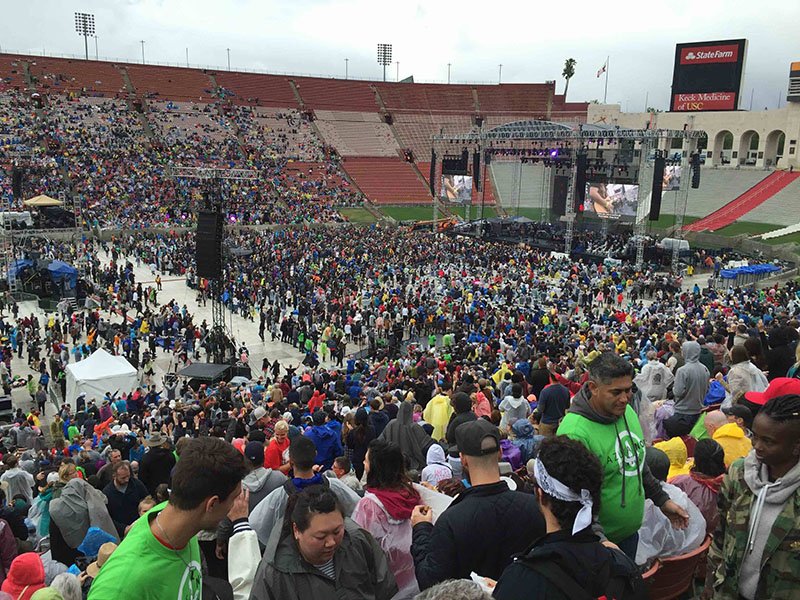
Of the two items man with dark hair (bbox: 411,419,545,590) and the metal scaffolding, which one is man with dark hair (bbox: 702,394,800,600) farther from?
the metal scaffolding

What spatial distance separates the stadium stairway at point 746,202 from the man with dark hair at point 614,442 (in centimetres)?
4960

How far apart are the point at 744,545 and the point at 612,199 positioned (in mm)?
37067

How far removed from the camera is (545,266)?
1287 inches

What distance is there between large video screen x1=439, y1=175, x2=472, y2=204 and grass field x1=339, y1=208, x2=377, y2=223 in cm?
785

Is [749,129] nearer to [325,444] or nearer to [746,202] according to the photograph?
[746,202]

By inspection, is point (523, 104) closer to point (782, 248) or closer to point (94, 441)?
point (782, 248)

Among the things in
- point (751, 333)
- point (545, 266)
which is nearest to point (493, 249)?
point (545, 266)

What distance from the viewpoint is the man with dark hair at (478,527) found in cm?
300

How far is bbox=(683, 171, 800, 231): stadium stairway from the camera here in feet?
161

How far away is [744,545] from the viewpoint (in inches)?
120

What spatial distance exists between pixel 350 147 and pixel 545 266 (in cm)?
3775

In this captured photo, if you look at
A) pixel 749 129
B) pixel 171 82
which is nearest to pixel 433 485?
pixel 749 129

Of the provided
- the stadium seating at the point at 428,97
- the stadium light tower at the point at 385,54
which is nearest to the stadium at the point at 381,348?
the stadium seating at the point at 428,97

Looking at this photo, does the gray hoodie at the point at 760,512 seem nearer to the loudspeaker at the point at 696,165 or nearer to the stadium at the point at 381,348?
the stadium at the point at 381,348
